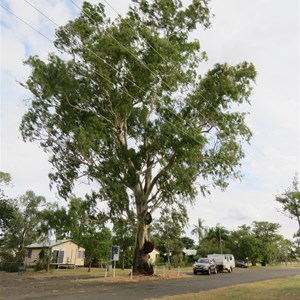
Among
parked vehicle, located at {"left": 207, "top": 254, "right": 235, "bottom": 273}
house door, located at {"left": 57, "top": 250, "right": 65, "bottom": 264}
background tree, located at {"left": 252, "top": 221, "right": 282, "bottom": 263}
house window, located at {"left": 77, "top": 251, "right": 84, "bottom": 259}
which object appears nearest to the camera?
parked vehicle, located at {"left": 207, "top": 254, "right": 235, "bottom": 273}

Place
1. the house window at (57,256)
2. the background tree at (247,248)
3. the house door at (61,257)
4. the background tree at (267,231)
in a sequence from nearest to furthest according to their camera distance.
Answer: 1. the house window at (57,256)
2. the house door at (61,257)
3. the background tree at (247,248)
4. the background tree at (267,231)

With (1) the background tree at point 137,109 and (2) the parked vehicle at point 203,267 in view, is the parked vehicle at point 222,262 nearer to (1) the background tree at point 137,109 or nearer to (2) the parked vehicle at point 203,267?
(2) the parked vehicle at point 203,267

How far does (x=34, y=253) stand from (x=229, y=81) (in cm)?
3298

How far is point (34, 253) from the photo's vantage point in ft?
139

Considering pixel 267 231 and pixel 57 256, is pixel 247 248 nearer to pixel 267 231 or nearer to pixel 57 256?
pixel 267 231

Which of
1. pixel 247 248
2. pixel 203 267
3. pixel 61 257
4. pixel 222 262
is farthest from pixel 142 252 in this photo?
pixel 247 248

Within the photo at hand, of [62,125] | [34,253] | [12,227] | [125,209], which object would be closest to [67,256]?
[34,253]

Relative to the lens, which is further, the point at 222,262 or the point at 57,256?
the point at 57,256

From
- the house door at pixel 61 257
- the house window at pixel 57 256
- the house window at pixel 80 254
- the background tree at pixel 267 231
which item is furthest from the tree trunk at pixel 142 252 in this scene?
the background tree at pixel 267 231

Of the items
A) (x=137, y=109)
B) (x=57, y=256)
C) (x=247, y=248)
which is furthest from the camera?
(x=247, y=248)

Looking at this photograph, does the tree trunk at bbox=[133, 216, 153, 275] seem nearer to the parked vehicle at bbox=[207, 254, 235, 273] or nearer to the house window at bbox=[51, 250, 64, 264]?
the parked vehicle at bbox=[207, 254, 235, 273]

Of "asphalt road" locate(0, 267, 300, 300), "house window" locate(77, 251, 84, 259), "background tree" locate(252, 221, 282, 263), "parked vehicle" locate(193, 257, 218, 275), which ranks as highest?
"background tree" locate(252, 221, 282, 263)

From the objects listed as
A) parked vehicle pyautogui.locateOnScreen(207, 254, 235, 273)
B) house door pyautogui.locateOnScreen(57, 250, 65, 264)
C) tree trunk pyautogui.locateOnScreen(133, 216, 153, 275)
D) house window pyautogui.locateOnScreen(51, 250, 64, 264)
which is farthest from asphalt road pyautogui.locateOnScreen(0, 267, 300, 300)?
house door pyautogui.locateOnScreen(57, 250, 65, 264)

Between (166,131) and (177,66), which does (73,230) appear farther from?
(177,66)
